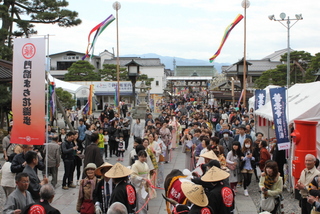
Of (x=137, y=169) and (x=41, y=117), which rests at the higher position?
(x=41, y=117)

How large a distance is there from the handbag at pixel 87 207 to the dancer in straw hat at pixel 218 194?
2040mm

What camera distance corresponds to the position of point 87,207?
595 cm

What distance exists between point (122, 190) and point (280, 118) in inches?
194

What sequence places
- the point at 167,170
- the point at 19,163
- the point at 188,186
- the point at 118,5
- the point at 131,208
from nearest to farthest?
the point at 188,186
the point at 131,208
the point at 19,163
the point at 167,170
the point at 118,5

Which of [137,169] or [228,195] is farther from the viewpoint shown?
[137,169]

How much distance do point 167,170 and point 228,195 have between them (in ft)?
23.9

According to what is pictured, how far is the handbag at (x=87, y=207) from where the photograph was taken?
5.94 meters

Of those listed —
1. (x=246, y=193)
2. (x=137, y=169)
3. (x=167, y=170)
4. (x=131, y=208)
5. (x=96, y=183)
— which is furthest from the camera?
(x=167, y=170)

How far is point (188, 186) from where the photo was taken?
177 inches

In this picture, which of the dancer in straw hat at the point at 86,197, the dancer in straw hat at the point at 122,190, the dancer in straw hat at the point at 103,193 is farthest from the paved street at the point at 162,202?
the dancer in straw hat at the point at 122,190

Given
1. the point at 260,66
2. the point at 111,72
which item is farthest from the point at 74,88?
the point at 260,66

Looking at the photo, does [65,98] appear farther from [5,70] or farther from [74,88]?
[5,70]

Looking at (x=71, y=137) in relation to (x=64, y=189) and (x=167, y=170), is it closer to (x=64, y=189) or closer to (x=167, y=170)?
(x=64, y=189)

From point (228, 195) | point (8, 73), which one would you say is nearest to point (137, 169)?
point (228, 195)
